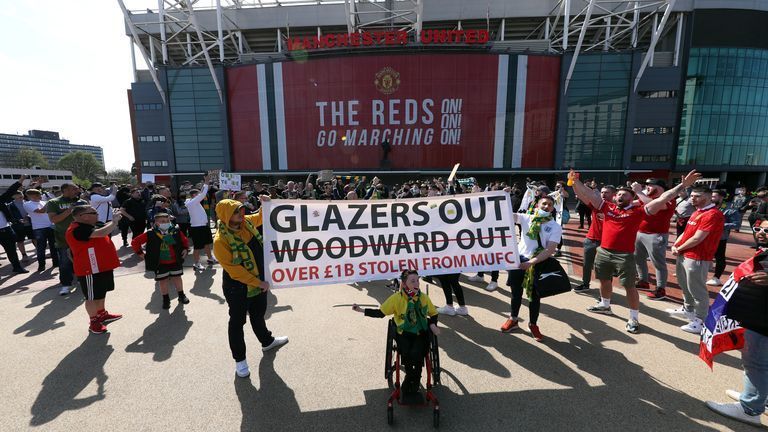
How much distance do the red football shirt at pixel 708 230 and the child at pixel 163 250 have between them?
27.0 ft

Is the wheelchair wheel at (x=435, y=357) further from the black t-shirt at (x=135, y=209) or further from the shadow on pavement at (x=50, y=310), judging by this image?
Answer: the black t-shirt at (x=135, y=209)

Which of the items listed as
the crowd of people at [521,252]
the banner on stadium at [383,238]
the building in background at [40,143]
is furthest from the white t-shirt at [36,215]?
the building in background at [40,143]

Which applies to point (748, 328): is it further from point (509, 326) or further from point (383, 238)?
point (383, 238)

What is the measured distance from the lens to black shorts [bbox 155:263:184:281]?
5.77m

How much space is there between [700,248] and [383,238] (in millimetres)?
4566

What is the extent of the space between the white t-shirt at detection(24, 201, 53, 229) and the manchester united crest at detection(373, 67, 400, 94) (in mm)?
24566

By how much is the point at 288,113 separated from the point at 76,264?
2708 cm

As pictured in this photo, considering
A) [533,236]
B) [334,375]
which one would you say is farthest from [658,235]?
[334,375]

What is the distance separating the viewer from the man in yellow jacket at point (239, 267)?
3.48m

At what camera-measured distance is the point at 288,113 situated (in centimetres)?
2955

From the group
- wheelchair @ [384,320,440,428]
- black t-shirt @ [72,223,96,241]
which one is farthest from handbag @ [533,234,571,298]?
black t-shirt @ [72,223,96,241]

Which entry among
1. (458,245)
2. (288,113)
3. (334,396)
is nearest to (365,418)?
(334,396)

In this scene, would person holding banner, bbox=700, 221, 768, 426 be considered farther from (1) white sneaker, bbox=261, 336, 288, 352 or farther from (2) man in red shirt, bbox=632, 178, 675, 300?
(1) white sneaker, bbox=261, 336, 288, 352

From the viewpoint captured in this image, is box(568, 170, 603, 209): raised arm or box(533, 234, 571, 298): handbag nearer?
box(533, 234, 571, 298): handbag
